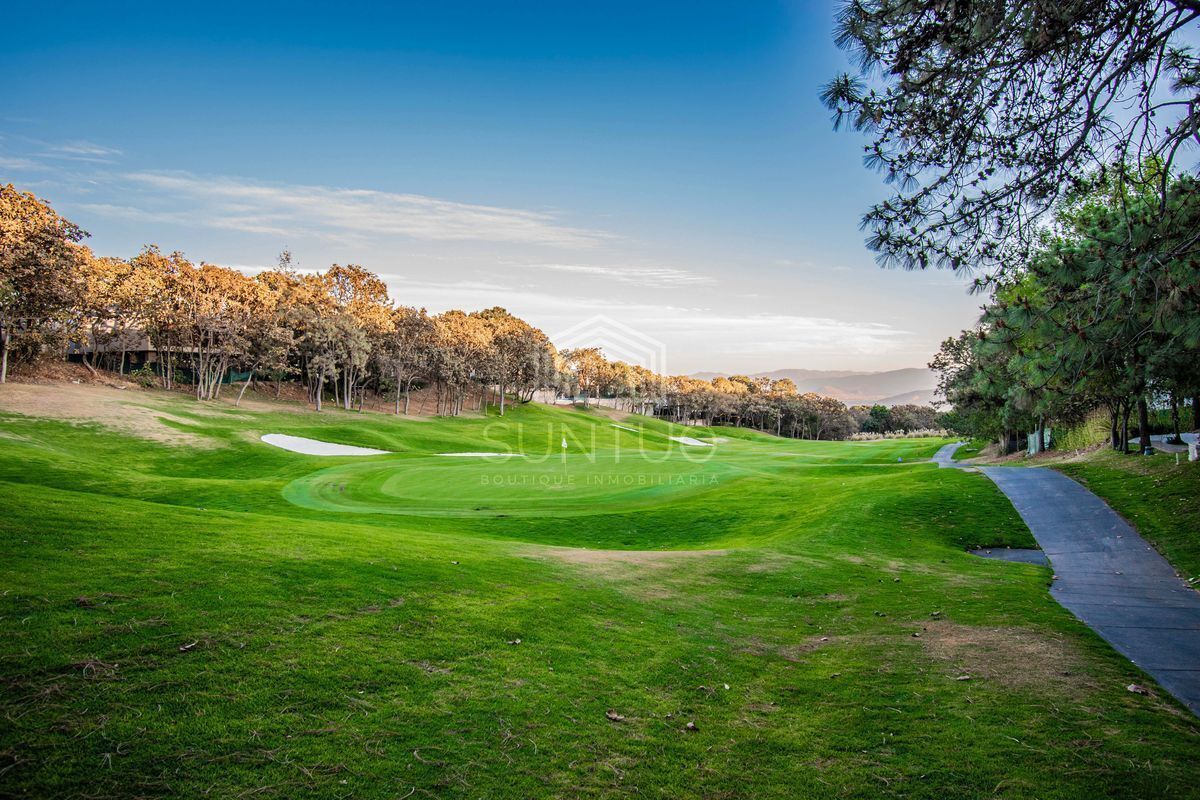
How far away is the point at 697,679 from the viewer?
6660 millimetres

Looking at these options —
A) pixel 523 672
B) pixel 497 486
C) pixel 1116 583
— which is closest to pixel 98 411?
pixel 497 486

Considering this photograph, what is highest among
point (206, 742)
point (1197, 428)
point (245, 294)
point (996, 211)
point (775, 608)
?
point (245, 294)

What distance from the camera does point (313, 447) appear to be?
35500 mm

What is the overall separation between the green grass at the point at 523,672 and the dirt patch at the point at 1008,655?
0.17 feet

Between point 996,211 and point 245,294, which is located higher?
point 245,294

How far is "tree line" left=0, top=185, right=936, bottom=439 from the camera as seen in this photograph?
127 feet

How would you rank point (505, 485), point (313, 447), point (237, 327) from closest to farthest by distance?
1. point (505, 485)
2. point (313, 447)
3. point (237, 327)

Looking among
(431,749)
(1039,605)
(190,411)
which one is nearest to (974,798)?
(431,749)

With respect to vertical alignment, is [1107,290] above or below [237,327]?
below

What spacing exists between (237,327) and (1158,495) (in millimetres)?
57386

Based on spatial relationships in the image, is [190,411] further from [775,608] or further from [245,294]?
[775,608]

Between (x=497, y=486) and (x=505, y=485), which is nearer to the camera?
(x=497, y=486)

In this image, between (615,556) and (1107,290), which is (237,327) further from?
(1107,290)

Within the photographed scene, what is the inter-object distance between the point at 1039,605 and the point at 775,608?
4.29 metres
